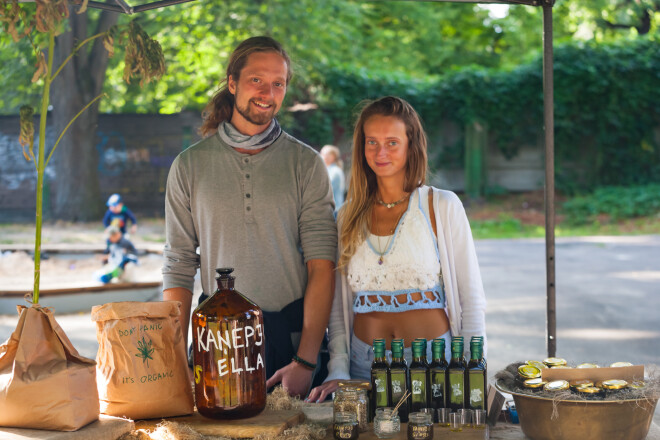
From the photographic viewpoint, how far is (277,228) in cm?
221

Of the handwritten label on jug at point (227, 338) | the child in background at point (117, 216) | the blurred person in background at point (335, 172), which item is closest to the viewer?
the handwritten label on jug at point (227, 338)

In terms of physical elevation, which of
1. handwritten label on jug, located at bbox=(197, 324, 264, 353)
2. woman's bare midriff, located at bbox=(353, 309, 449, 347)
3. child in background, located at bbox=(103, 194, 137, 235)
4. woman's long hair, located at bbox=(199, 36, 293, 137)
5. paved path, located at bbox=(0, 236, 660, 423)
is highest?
woman's long hair, located at bbox=(199, 36, 293, 137)

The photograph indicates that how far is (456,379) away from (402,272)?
22.9 inches

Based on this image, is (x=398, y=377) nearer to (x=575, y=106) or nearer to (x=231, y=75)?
(x=231, y=75)

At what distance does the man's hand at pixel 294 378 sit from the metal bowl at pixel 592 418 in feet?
2.46

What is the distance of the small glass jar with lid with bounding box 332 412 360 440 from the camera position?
62.4 inches

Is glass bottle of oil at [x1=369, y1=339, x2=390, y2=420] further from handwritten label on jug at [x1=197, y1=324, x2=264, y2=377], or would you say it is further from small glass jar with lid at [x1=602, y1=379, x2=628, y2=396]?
small glass jar with lid at [x1=602, y1=379, x2=628, y2=396]

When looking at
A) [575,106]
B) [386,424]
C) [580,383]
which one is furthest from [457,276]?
[575,106]

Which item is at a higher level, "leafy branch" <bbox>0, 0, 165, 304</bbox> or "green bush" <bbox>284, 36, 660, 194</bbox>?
"green bush" <bbox>284, 36, 660, 194</bbox>

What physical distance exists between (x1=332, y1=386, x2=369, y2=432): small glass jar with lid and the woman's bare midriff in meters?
0.54

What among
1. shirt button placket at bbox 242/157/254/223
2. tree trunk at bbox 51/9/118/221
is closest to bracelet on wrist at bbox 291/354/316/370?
shirt button placket at bbox 242/157/254/223

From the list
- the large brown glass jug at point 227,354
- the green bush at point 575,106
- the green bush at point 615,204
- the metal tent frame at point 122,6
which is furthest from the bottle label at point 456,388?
the green bush at point 575,106

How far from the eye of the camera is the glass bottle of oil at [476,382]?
65.1 inches

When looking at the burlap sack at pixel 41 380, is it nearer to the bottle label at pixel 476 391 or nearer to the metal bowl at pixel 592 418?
the bottle label at pixel 476 391
